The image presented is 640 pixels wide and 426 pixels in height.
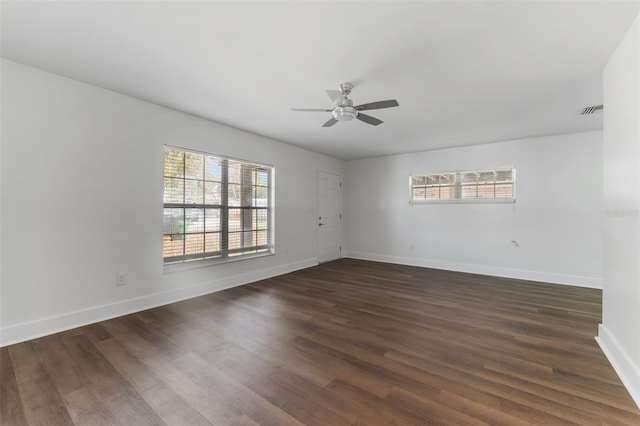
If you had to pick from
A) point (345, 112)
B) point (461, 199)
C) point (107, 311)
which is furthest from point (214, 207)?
point (461, 199)

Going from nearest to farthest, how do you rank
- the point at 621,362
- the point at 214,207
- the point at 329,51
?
the point at 621,362
the point at 329,51
the point at 214,207

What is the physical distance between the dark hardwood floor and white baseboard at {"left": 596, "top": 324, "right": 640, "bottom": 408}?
56 mm

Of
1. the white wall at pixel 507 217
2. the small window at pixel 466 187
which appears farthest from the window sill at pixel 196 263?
the small window at pixel 466 187

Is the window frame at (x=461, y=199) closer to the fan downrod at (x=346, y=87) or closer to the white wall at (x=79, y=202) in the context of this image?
the fan downrod at (x=346, y=87)

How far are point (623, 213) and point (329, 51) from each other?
8.78 ft

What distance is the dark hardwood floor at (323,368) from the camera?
1.60 meters

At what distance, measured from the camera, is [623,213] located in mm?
2025

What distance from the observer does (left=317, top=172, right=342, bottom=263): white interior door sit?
6.29 metres

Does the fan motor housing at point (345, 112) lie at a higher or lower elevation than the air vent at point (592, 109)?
lower

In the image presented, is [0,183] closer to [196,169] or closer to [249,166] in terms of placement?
[196,169]

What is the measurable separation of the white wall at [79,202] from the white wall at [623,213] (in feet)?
14.7

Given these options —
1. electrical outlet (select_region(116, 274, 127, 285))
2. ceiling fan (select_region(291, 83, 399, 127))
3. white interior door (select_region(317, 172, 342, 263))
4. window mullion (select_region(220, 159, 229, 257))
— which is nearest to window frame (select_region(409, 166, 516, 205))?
white interior door (select_region(317, 172, 342, 263))

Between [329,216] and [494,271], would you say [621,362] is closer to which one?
[494,271]

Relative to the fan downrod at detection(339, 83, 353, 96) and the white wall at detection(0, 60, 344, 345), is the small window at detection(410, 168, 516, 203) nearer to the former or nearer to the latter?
the fan downrod at detection(339, 83, 353, 96)
